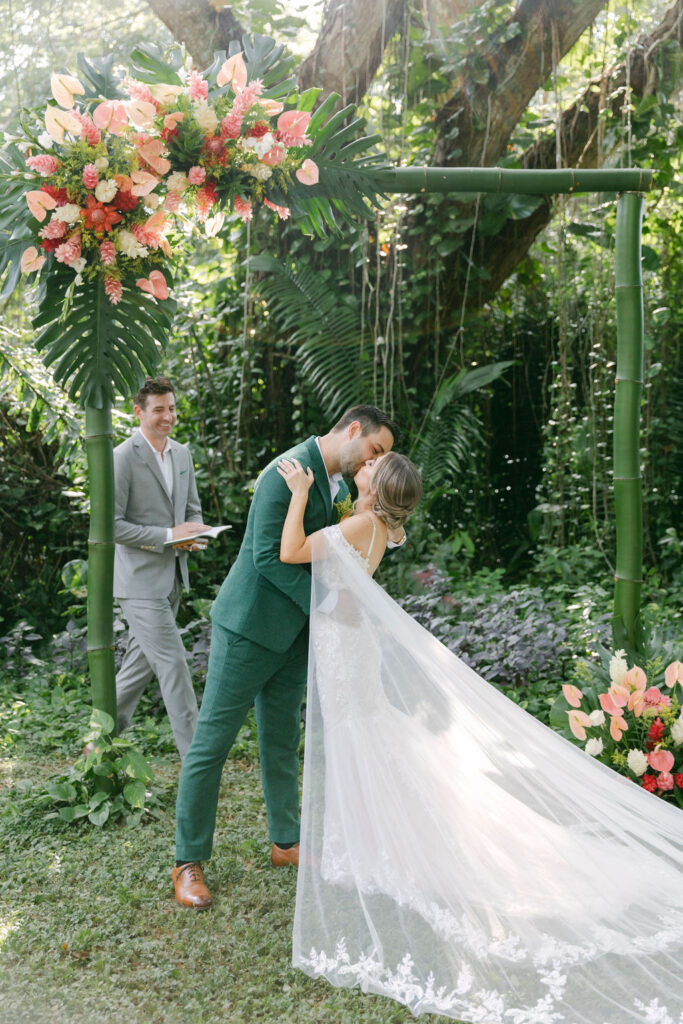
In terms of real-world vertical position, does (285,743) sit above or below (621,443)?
below

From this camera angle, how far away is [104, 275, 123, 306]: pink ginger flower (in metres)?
3.45

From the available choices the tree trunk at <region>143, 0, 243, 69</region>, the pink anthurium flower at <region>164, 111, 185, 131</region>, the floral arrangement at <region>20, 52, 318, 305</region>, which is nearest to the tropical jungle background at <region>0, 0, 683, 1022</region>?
the tree trunk at <region>143, 0, 243, 69</region>

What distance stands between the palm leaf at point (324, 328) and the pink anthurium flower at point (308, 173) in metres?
3.34

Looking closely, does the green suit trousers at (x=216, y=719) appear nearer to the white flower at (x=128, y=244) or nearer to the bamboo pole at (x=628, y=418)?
the white flower at (x=128, y=244)

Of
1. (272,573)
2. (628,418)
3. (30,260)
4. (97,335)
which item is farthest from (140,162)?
(628,418)

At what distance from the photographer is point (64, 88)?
315cm

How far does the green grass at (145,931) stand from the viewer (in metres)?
2.62

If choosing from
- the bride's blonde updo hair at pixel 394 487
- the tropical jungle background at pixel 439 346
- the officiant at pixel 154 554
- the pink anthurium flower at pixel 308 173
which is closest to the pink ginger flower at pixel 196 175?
the pink anthurium flower at pixel 308 173

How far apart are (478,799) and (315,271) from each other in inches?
200

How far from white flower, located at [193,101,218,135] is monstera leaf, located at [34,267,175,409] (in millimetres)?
684

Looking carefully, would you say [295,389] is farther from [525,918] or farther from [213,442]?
[525,918]

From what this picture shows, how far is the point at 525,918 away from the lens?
262 centimetres

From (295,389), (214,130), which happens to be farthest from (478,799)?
(295,389)

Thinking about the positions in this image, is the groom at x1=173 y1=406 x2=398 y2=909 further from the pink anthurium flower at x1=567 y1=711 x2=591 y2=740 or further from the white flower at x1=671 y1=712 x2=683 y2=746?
the white flower at x1=671 y1=712 x2=683 y2=746
